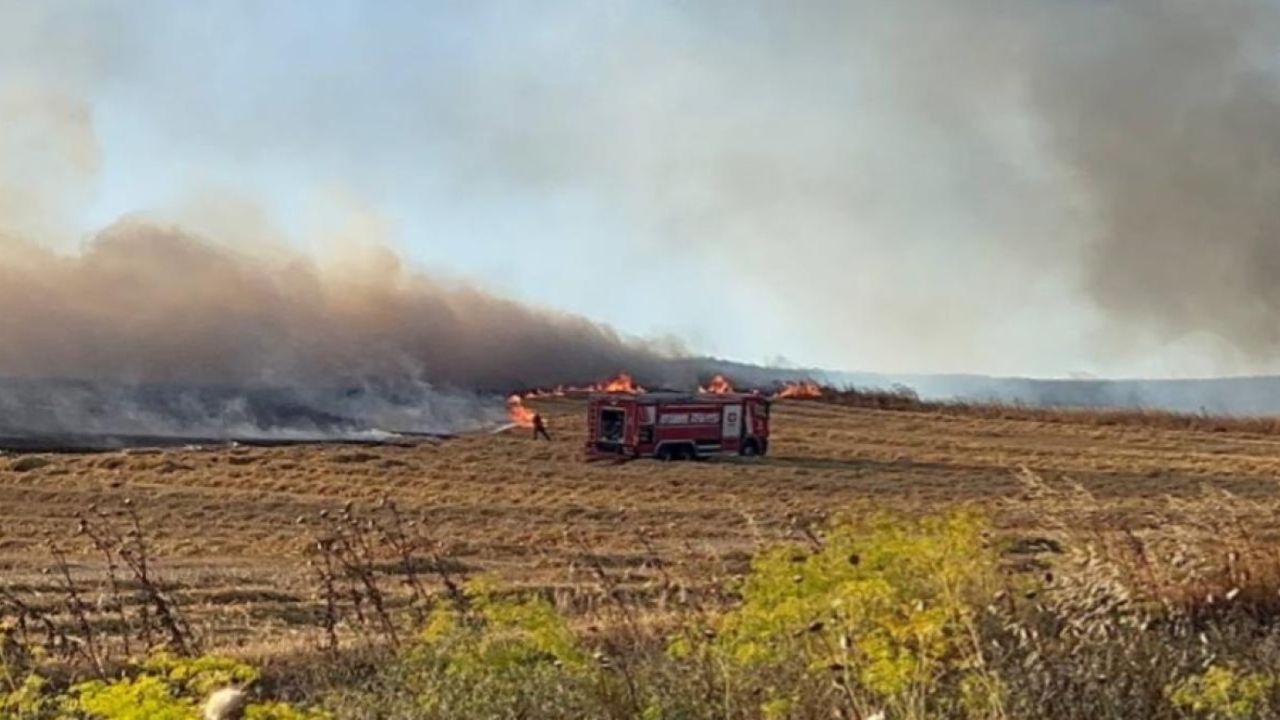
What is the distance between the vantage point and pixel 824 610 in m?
5.02

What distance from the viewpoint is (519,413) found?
65.2 metres

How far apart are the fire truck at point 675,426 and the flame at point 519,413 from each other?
13.4 metres

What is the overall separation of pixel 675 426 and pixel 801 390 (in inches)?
1418

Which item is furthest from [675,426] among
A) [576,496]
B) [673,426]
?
[576,496]

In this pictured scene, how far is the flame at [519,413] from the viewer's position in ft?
200

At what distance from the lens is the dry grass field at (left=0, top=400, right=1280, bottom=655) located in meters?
12.2

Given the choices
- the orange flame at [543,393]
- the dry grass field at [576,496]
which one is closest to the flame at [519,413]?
the dry grass field at [576,496]

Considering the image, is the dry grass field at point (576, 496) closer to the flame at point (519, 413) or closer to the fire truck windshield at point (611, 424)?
the fire truck windshield at point (611, 424)

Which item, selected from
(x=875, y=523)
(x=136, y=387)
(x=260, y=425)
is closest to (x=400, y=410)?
(x=260, y=425)

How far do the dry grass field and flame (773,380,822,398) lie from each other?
647 inches

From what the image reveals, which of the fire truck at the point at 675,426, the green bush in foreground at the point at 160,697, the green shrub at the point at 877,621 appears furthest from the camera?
the fire truck at the point at 675,426

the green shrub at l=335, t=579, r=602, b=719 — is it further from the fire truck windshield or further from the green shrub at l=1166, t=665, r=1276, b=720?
the fire truck windshield

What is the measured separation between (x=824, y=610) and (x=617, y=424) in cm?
4009

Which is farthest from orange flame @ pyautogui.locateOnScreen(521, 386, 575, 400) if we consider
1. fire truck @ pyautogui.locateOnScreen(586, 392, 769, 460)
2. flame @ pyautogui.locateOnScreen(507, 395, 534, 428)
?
fire truck @ pyautogui.locateOnScreen(586, 392, 769, 460)
